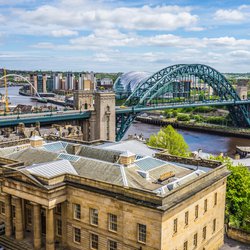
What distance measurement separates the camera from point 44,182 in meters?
28.3

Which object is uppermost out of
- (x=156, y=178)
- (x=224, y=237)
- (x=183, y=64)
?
(x=183, y=64)

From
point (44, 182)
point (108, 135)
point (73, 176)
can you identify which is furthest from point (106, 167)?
point (108, 135)

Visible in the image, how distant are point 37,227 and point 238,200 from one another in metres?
19.6

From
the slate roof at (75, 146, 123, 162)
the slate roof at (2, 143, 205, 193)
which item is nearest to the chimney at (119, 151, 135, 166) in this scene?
the slate roof at (2, 143, 205, 193)

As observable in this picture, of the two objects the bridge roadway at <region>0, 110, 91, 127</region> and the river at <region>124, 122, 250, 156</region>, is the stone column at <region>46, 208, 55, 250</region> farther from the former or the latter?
the river at <region>124, 122, 250, 156</region>

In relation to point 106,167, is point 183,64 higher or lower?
higher

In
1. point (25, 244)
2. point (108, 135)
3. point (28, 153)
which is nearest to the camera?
point (25, 244)

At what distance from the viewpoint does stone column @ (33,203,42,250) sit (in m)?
29.4

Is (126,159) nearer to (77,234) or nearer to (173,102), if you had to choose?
(77,234)

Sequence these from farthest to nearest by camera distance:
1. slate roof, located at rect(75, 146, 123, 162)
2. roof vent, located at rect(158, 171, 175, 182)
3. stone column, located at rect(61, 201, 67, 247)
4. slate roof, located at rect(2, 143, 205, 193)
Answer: slate roof, located at rect(75, 146, 123, 162) → stone column, located at rect(61, 201, 67, 247) → roof vent, located at rect(158, 171, 175, 182) → slate roof, located at rect(2, 143, 205, 193)

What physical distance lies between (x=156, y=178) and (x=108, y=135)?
143ft

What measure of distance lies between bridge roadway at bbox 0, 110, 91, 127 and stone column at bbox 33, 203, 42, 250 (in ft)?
117

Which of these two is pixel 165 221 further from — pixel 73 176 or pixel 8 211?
pixel 8 211

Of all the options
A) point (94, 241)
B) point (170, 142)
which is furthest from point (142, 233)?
point (170, 142)
